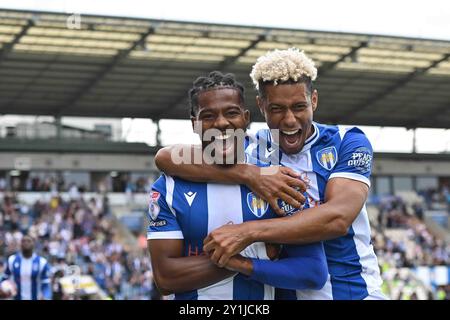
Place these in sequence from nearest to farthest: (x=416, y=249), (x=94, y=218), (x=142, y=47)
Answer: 1. (x=142, y=47)
2. (x=94, y=218)
3. (x=416, y=249)

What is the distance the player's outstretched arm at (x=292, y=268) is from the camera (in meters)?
3.29

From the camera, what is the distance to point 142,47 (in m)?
26.2

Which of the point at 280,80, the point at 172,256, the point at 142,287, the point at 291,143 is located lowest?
the point at 142,287

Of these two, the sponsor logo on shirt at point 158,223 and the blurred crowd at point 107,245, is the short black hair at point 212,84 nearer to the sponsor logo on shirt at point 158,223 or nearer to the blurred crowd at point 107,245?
the sponsor logo on shirt at point 158,223

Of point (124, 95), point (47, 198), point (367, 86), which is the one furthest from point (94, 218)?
point (367, 86)

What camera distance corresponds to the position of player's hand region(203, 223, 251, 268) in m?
3.23

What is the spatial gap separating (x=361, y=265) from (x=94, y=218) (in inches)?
980

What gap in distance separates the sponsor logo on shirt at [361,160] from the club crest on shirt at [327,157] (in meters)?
0.10

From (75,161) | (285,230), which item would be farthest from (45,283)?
(75,161)

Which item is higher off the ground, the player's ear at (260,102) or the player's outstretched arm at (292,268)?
the player's ear at (260,102)

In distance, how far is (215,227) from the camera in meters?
3.39

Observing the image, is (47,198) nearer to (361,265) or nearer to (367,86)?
(367,86)

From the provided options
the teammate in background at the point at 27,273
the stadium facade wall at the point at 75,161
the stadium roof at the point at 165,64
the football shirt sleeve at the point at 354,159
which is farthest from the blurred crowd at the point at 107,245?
the football shirt sleeve at the point at 354,159

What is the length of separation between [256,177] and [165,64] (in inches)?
973
